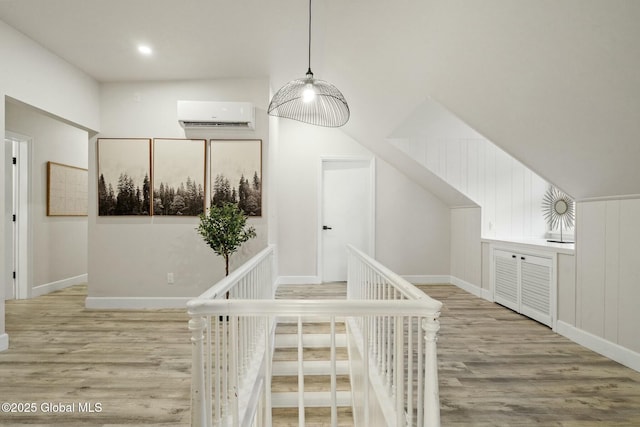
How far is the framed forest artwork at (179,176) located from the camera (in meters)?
3.85

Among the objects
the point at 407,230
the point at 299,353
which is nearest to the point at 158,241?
the point at 299,353

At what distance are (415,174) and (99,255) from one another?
434 cm

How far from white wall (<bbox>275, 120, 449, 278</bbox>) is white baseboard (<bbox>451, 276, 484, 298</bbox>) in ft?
0.77

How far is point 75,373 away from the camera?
2.35 m

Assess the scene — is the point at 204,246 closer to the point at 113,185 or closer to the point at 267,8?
the point at 113,185

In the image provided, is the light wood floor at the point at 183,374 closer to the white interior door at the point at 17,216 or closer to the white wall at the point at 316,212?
the white interior door at the point at 17,216

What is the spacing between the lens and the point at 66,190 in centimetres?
500

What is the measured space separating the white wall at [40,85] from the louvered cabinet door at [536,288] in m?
4.87

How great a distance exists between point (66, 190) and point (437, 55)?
18.0 ft

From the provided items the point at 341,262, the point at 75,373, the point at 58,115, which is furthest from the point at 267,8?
the point at 341,262

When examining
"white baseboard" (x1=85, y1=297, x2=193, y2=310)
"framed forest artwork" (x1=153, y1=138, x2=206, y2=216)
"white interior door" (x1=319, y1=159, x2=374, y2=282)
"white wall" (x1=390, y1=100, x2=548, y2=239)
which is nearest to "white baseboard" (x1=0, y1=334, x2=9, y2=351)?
"white baseboard" (x1=85, y1=297, x2=193, y2=310)

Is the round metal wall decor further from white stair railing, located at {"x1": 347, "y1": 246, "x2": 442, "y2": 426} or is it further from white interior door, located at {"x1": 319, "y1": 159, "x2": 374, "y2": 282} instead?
white stair railing, located at {"x1": 347, "y1": 246, "x2": 442, "y2": 426}

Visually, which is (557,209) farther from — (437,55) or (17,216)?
(17,216)

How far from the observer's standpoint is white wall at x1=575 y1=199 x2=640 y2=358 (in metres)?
2.43
